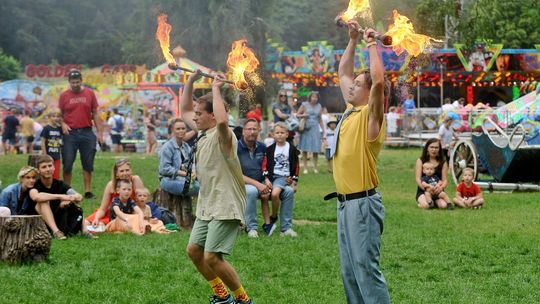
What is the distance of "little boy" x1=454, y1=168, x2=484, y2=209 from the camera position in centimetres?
1284

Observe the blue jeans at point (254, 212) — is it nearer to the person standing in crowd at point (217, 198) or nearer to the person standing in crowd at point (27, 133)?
the person standing in crowd at point (217, 198)

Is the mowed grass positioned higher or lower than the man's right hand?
lower

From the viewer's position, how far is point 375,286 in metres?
5.28

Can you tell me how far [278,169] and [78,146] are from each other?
4208mm

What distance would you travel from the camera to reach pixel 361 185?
17.7 feet

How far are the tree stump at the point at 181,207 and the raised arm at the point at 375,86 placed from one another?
610 centimetres

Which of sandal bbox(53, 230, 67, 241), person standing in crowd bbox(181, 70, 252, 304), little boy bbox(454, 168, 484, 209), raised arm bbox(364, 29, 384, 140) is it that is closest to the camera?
raised arm bbox(364, 29, 384, 140)

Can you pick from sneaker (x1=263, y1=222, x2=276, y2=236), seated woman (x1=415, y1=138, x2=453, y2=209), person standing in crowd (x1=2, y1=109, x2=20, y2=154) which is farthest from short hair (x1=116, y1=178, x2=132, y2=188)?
person standing in crowd (x1=2, y1=109, x2=20, y2=154)

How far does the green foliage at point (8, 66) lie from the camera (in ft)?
154

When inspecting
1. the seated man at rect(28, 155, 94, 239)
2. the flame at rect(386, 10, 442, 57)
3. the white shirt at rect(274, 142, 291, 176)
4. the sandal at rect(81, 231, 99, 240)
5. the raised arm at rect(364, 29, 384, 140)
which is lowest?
the sandal at rect(81, 231, 99, 240)

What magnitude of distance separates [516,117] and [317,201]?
15.7 feet

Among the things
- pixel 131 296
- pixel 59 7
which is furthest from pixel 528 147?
pixel 59 7

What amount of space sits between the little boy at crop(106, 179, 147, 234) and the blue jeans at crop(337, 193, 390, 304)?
5442 millimetres

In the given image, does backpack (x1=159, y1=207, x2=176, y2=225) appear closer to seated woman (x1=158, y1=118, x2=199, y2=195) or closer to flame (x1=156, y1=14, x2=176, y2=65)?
seated woman (x1=158, y1=118, x2=199, y2=195)
